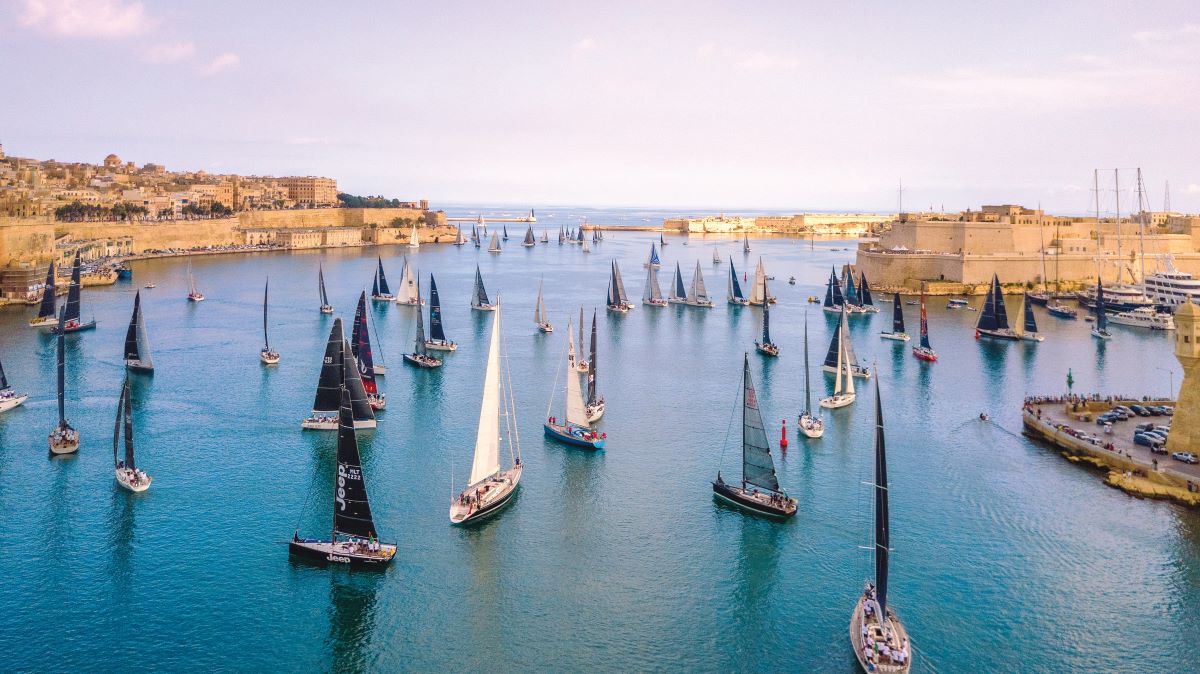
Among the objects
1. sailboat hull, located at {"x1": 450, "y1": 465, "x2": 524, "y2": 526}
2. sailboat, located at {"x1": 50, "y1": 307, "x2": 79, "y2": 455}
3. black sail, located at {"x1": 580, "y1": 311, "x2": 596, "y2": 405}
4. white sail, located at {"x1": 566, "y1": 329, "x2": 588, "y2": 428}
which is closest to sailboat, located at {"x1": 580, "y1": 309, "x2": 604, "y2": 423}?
black sail, located at {"x1": 580, "y1": 311, "x2": 596, "y2": 405}

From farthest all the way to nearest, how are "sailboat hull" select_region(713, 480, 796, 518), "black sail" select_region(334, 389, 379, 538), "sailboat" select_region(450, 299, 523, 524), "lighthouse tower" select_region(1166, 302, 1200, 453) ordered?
"lighthouse tower" select_region(1166, 302, 1200, 453) < "sailboat hull" select_region(713, 480, 796, 518) < "sailboat" select_region(450, 299, 523, 524) < "black sail" select_region(334, 389, 379, 538)

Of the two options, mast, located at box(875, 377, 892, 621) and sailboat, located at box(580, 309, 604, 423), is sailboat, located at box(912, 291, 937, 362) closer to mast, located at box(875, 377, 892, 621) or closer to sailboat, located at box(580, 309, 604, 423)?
sailboat, located at box(580, 309, 604, 423)

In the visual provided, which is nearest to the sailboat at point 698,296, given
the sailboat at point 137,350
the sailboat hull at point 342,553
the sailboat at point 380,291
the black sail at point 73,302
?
the sailboat at point 380,291

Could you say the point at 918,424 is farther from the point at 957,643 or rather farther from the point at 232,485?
the point at 232,485

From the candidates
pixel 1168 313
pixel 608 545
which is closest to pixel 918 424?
pixel 608 545

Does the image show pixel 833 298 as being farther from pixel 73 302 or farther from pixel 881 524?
pixel 73 302

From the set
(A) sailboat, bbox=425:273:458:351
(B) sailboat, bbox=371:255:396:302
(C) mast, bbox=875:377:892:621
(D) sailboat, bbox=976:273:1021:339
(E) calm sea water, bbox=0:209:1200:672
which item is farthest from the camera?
(B) sailboat, bbox=371:255:396:302
